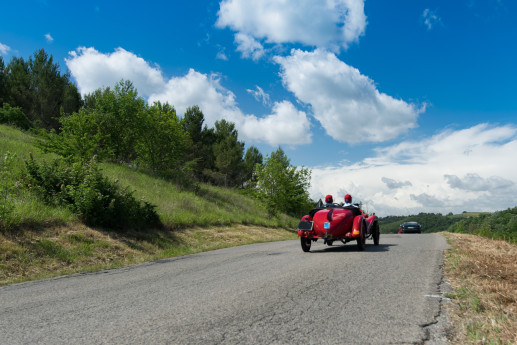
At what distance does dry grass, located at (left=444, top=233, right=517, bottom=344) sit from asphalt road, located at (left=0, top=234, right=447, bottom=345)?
281 millimetres

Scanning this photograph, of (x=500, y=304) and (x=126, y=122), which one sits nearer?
(x=500, y=304)

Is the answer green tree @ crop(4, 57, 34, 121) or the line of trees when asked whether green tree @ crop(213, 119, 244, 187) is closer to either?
the line of trees

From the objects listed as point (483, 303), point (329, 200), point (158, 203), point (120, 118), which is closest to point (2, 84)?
point (120, 118)

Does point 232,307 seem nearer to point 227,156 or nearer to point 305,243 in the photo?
point 305,243

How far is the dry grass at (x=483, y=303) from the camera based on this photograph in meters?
3.18

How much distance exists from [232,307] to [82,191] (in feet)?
33.9

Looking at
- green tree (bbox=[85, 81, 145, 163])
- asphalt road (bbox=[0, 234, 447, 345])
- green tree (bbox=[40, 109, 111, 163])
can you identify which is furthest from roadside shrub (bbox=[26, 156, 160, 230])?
green tree (bbox=[85, 81, 145, 163])

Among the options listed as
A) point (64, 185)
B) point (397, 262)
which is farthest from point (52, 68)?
point (397, 262)

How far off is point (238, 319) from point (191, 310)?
70 centimetres

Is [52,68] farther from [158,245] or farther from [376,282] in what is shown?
[376,282]

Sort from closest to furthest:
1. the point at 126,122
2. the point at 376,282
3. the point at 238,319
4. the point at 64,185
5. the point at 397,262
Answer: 1. the point at 238,319
2. the point at 376,282
3. the point at 397,262
4. the point at 64,185
5. the point at 126,122

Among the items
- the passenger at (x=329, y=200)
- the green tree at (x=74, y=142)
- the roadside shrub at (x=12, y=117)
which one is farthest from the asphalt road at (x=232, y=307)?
the roadside shrub at (x=12, y=117)

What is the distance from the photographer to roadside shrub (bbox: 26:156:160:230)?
41.0 feet

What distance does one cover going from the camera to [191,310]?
4.18m
